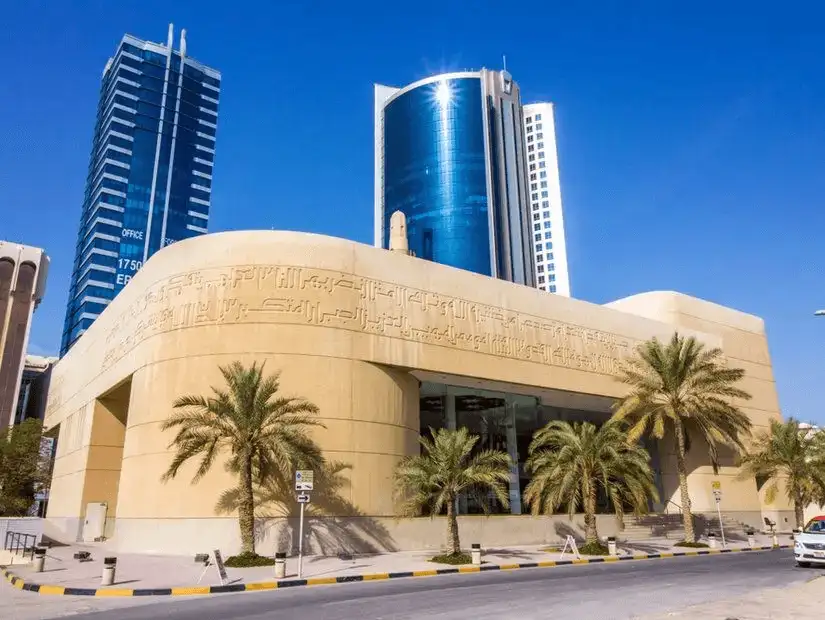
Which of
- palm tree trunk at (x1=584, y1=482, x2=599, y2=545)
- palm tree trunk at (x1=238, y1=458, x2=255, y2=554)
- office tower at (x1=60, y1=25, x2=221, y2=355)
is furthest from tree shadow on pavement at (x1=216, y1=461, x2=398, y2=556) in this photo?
office tower at (x1=60, y1=25, x2=221, y2=355)

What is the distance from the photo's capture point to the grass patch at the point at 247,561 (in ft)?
74.5

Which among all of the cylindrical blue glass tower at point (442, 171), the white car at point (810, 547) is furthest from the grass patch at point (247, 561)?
the cylindrical blue glass tower at point (442, 171)

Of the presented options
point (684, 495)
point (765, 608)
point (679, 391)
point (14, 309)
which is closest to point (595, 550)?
point (684, 495)

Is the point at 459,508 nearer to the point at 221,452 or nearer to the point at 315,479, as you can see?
the point at 315,479

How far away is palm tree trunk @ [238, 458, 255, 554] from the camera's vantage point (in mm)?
23391

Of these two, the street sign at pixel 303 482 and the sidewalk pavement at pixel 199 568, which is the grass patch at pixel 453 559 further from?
the street sign at pixel 303 482

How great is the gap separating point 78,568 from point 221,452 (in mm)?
6604

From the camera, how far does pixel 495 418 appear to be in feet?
139

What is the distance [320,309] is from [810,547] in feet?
69.8

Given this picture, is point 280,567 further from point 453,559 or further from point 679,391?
point 679,391

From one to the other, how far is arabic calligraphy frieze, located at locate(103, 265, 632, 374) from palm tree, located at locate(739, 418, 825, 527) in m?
20.1

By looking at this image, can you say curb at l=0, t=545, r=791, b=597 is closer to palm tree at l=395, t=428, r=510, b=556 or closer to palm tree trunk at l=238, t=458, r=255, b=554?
palm tree at l=395, t=428, r=510, b=556

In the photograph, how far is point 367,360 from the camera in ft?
97.2

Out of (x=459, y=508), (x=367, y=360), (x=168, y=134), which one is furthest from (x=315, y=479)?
(x=168, y=134)
